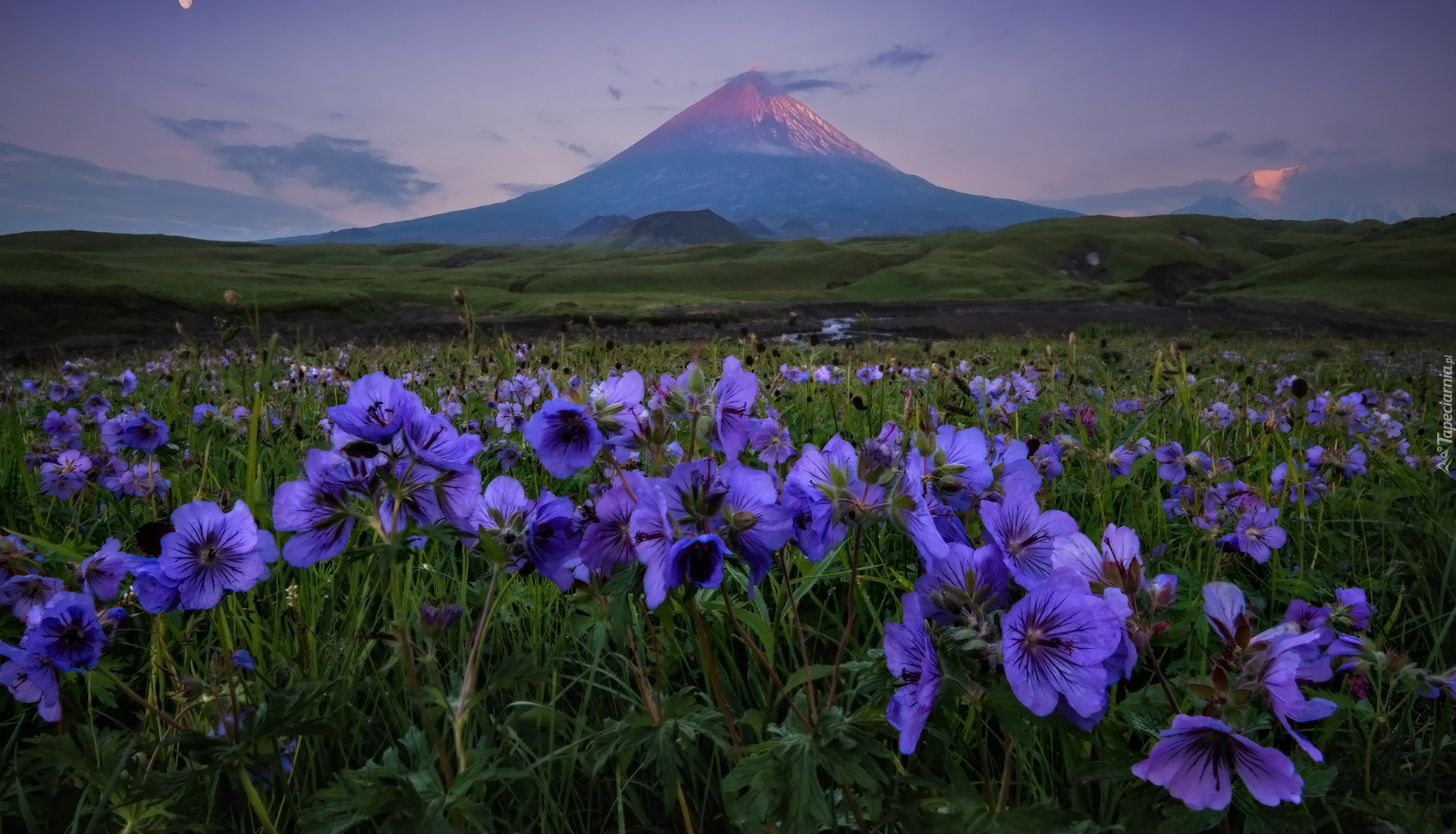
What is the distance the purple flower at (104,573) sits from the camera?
148cm

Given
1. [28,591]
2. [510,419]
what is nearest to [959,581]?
[28,591]

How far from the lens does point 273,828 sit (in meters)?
1.26

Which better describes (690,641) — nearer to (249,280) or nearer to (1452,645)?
(1452,645)

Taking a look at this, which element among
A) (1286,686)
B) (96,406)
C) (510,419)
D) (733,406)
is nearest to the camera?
(1286,686)

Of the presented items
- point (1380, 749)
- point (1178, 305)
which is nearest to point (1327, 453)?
point (1380, 749)

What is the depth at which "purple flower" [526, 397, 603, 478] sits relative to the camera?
1.23 m

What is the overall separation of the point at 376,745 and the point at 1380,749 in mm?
2348

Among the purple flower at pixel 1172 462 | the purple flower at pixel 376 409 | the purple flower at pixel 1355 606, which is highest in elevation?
the purple flower at pixel 376 409

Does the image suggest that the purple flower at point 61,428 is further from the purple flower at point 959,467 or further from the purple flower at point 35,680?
the purple flower at point 959,467

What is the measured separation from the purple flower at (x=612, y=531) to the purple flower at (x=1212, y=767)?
0.74 meters

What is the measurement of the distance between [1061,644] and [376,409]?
1.02m

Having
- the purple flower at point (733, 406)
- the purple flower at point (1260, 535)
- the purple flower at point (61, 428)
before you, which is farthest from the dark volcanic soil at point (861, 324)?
the purple flower at point (733, 406)

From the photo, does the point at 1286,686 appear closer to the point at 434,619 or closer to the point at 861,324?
the point at 434,619

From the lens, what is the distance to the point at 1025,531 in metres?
1.13
